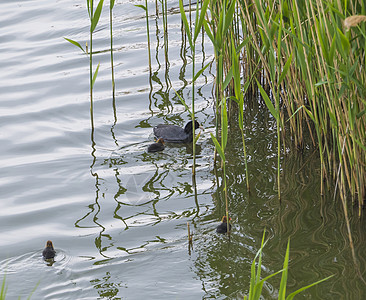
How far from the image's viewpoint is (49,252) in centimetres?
460

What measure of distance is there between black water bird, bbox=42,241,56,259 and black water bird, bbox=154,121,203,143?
2.17 meters

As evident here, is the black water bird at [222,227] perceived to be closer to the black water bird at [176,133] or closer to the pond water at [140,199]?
the pond water at [140,199]

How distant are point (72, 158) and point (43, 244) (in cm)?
→ 161

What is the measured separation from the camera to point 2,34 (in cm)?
1002

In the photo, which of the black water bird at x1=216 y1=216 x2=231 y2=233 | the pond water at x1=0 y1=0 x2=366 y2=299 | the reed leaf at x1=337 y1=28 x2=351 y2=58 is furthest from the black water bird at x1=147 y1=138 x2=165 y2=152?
the reed leaf at x1=337 y1=28 x2=351 y2=58

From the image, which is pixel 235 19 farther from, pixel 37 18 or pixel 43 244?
pixel 37 18

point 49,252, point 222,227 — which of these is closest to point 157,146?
point 222,227

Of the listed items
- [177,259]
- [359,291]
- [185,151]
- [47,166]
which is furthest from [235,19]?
[359,291]

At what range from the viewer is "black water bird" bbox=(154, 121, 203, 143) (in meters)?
6.47

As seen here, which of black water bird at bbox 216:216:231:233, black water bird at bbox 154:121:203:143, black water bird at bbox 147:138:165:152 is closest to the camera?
black water bird at bbox 216:216:231:233

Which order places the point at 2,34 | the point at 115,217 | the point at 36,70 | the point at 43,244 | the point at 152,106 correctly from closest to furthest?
the point at 43,244, the point at 115,217, the point at 152,106, the point at 36,70, the point at 2,34

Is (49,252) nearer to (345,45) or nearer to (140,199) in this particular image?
(140,199)

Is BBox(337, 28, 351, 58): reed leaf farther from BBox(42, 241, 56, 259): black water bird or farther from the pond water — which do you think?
BBox(42, 241, 56, 259): black water bird

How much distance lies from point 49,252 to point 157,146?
2027 millimetres
